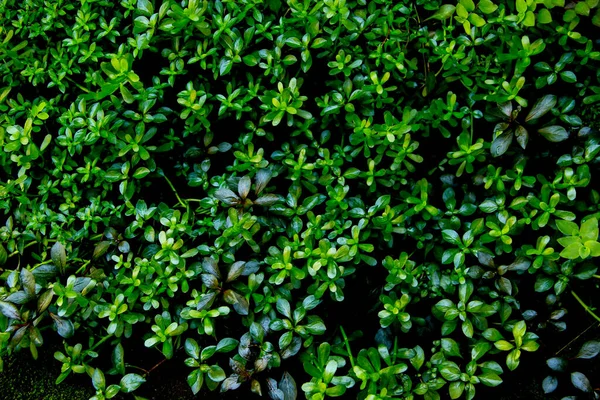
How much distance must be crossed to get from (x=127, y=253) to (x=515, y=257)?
1.44 meters

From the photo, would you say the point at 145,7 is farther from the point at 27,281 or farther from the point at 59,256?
the point at 27,281

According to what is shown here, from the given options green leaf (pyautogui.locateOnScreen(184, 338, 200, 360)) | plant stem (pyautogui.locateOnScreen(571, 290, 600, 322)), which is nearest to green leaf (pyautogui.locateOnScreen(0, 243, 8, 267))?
green leaf (pyautogui.locateOnScreen(184, 338, 200, 360))

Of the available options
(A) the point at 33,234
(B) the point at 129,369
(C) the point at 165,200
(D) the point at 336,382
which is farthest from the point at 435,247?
(A) the point at 33,234

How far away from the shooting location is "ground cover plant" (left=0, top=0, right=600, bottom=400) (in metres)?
1.84

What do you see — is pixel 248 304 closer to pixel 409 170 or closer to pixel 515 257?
pixel 409 170

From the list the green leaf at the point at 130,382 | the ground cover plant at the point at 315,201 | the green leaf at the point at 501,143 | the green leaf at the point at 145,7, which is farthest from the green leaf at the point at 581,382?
the green leaf at the point at 145,7

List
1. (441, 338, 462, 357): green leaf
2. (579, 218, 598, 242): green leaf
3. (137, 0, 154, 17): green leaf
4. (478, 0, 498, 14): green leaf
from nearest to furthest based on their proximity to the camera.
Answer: (579, 218, 598, 242): green leaf → (441, 338, 462, 357): green leaf → (478, 0, 498, 14): green leaf → (137, 0, 154, 17): green leaf

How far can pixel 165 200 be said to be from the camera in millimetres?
2248

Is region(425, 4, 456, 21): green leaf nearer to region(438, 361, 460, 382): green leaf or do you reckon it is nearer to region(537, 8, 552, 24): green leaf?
region(537, 8, 552, 24): green leaf

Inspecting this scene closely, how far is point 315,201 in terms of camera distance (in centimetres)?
197

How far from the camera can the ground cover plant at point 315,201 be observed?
1.84 meters

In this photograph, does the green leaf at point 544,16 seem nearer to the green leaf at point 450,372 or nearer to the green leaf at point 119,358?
the green leaf at point 450,372

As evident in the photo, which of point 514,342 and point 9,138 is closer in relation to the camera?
point 514,342

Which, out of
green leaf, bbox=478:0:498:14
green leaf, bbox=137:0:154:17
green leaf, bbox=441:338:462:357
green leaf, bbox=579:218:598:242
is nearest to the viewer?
green leaf, bbox=579:218:598:242
